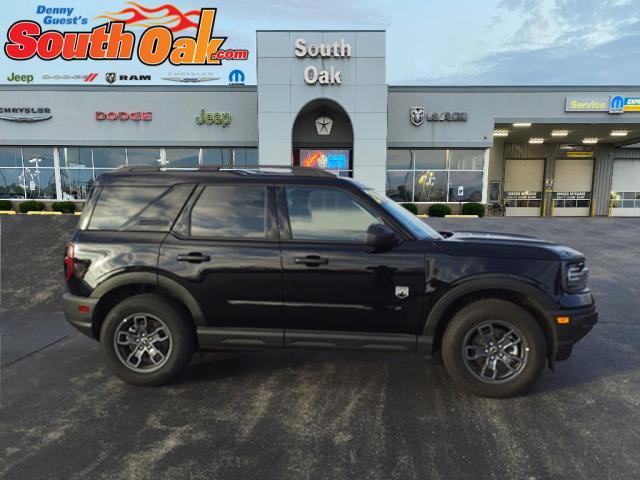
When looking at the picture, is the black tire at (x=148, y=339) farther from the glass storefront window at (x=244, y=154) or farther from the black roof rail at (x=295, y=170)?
the glass storefront window at (x=244, y=154)

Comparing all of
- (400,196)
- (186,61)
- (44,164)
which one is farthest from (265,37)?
(44,164)

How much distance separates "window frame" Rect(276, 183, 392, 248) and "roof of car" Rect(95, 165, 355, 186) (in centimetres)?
6

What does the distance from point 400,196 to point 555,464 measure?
19564mm

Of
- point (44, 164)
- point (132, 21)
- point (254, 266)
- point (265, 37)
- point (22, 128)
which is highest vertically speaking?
point (132, 21)

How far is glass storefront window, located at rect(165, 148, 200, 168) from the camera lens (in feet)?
71.9

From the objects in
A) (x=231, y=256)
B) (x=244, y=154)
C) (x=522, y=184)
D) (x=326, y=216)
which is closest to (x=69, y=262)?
(x=231, y=256)

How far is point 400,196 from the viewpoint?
853 inches

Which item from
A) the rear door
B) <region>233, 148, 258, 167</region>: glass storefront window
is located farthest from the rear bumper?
<region>233, 148, 258, 167</region>: glass storefront window

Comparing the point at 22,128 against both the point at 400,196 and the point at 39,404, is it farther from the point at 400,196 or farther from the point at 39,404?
the point at 39,404

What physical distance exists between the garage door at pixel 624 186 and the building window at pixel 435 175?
12.4 meters

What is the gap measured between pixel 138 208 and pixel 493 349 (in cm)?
345

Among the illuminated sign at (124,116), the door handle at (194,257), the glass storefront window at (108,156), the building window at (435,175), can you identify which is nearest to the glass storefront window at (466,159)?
the building window at (435,175)

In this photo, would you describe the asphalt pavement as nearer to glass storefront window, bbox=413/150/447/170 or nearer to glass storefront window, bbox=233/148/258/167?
glass storefront window, bbox=413/150/447/170

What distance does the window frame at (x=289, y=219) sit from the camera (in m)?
3.59
